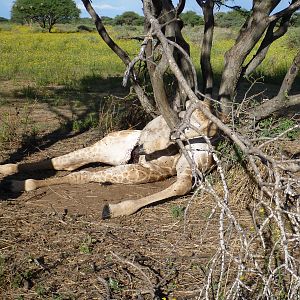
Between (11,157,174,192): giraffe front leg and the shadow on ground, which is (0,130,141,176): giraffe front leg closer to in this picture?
the shadow on ground

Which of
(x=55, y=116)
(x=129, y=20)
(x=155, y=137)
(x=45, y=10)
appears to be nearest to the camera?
(x=155, y=137)

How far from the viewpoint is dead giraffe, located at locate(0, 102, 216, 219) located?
19.3ft

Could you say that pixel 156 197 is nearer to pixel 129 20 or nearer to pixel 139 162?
pixel 139 162

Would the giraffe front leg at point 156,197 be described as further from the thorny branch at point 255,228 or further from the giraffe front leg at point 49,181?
the giraffe front leg at point 49,181

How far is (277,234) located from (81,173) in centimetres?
235

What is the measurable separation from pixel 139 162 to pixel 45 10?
2123 inches

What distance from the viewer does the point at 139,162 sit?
21.5ft

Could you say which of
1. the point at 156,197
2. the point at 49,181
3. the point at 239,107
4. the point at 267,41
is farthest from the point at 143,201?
the point at 267,41

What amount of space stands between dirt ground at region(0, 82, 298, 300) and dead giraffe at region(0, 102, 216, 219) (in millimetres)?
100

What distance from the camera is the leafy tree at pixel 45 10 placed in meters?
57.6

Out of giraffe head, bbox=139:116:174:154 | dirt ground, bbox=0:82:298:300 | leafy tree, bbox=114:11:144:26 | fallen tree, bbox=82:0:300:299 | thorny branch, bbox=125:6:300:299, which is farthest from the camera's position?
leafy tree, bbox=114:11:144:26

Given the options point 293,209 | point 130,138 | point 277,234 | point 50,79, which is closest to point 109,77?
point 50,79

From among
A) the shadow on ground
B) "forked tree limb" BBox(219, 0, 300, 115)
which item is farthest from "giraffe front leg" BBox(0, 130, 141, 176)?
"forked tree limb" BBox(219, 0, 300, 115)

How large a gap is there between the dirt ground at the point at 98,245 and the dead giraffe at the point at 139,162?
10cm
